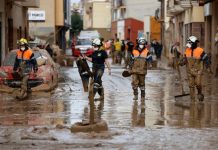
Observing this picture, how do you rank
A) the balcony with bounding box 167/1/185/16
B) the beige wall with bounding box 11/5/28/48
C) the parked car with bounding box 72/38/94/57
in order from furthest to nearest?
1. the parked car with bounding box 72/38/94/57
2. the balcony with bounding box 167/1/185/16
3. the beige wall with bounding box 11/5/28/48

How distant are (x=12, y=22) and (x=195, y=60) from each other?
20218 mm

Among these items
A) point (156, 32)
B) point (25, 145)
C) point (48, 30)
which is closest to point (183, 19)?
point (48, 30)

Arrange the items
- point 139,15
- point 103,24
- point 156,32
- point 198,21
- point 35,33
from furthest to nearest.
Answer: point 103,24
point 139,15
point 156,32
point 35,33
point 198,21

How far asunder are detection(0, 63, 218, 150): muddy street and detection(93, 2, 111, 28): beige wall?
8224 centimetres

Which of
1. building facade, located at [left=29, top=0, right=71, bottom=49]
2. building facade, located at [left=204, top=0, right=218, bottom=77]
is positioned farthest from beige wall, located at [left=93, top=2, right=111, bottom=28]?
building facade, located at [left=204, top=0, right=218, bottom=77]

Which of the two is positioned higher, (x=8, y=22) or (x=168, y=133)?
(x=8, y=22)

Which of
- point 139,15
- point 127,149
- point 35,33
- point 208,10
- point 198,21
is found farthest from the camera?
point 139,15

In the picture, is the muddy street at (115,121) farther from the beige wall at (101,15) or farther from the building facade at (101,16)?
the beige wall at (101,15)

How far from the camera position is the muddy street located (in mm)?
11102

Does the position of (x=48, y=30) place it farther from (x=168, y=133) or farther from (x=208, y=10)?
(x=168, y=133)

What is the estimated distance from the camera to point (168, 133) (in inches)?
480

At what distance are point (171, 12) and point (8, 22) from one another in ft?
68.1

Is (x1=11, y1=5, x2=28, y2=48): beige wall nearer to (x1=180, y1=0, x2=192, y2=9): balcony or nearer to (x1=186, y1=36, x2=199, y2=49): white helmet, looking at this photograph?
(x1=180, y1=0, x2=192, y2=9): balcony

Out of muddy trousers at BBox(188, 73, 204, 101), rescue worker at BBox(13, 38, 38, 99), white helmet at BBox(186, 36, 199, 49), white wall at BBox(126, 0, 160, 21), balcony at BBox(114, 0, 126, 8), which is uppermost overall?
balcony at BBox(114, 0, 126, 8)
